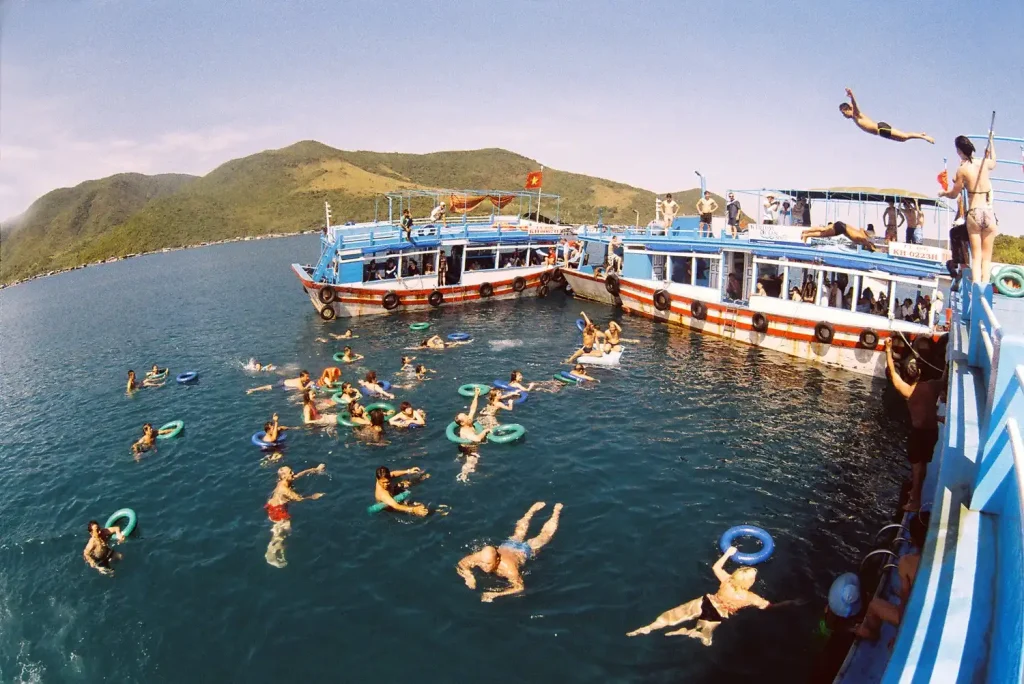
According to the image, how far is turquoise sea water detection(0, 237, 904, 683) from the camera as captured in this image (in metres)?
11.7

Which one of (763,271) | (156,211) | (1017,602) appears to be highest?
(156,211)

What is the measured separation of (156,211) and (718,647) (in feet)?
526

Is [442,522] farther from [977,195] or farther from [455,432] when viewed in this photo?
[977,195]

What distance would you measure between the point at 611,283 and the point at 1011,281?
30214mm

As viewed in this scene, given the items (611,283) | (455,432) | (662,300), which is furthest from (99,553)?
(611,283)

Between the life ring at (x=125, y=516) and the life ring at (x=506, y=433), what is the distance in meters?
10.2

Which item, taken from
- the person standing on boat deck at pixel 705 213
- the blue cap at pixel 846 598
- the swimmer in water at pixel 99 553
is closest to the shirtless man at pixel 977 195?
the blue cap at pixel 846 598

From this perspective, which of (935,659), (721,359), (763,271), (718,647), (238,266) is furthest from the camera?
(238,266)

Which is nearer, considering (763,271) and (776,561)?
(776,561)

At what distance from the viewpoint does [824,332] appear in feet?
92.4

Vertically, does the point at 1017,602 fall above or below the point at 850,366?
above

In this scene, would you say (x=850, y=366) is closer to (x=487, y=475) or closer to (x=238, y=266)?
(x=487, y=475)

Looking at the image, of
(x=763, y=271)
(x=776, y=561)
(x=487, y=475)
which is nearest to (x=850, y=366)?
(x=763, y=271)

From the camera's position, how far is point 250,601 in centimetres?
1323
